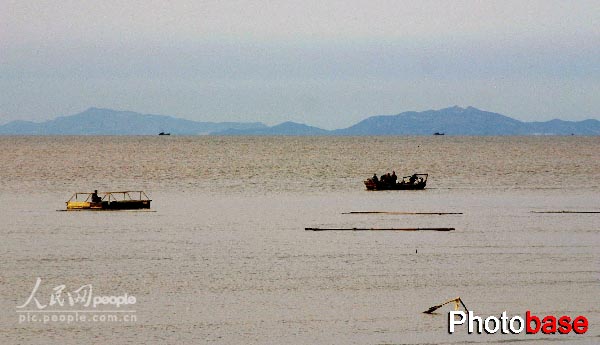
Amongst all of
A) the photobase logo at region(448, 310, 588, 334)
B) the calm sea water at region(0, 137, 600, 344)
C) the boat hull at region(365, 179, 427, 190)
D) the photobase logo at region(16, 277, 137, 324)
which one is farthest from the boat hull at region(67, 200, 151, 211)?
the photobase logo at region(448, 310, 588, 334)

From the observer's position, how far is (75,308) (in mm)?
31781

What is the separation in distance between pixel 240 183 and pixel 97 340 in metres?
73.0

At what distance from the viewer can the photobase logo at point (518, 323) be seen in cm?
2867

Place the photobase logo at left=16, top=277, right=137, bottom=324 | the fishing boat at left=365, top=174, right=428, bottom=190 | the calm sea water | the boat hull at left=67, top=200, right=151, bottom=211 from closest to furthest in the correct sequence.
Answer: the calm sea water < the photobase logo at left=16, top=277, right=137, bottom=324 < the boat hull at left=67, top=200, right=151, bottom=211 < the fishing boat at left=365, top=174, right=428, bottom=190

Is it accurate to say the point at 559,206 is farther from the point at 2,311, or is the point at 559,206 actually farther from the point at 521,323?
the point at 2,311

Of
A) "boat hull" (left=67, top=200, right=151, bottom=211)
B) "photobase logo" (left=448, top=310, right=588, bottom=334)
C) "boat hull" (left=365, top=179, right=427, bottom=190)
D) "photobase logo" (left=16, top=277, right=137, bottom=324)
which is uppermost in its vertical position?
"boat hull" (left=365, top=179, right=427, bottom=190)

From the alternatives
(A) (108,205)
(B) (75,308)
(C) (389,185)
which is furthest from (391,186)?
(B) (75,308)

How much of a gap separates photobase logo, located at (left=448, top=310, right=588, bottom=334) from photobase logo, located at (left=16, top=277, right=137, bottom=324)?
1124 centimetres

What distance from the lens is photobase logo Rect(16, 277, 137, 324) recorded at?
30.4 m

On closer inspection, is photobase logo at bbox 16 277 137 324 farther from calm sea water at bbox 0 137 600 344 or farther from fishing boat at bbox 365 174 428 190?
fishing boat at bbox 365 174 428 190

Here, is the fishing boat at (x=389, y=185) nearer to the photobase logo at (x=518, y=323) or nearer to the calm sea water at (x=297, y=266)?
the calm sea water at (x=297, y=266)

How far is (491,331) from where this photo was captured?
93.5ft

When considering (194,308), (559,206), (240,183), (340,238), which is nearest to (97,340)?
(194,308)

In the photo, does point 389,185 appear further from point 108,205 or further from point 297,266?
point 297,266
